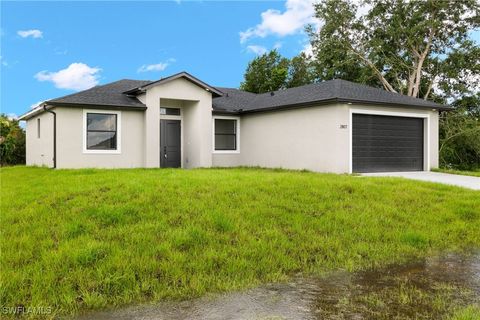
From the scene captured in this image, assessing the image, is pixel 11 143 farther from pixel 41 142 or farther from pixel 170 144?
pixel 170 144

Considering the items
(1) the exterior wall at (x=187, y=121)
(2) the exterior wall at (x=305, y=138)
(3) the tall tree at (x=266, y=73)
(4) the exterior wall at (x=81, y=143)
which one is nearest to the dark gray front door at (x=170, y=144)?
(1) the exterior wall at (x=187, y=121)

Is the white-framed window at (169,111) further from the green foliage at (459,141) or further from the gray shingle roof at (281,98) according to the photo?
the green foliage at (459,141)

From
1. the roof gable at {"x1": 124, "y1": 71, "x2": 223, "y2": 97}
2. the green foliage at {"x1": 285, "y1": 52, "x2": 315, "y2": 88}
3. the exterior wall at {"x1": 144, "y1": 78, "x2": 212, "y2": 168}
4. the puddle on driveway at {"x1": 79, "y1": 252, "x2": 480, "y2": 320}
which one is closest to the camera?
the puddle on driveway at {"x1": 79, "y1": 252, "x2": 480, "y2": 320}

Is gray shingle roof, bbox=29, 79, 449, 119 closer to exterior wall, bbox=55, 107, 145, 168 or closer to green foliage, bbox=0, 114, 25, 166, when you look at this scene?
exterior wall, bbox=55, 107, 145, 168

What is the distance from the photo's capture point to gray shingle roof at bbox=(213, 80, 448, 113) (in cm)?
1405

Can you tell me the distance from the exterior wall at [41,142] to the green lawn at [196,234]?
749 centimetres

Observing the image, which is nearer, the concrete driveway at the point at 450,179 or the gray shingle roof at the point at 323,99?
the concrete driveway at the point at 450,179

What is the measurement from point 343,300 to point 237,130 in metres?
14.4

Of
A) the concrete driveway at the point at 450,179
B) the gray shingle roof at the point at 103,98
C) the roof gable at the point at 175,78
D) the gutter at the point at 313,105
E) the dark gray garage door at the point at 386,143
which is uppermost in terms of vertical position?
the roof gable at the point at 175,78

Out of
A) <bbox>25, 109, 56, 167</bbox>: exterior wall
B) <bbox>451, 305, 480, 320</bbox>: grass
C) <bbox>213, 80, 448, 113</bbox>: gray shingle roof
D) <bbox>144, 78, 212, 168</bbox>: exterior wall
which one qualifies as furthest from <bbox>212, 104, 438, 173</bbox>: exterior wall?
<bbox>451, 305, 480, 320</bbox>: grass

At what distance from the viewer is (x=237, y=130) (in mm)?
17969

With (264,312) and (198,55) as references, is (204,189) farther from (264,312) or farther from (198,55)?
(198,55)

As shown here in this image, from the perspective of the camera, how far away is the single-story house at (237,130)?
547 inches

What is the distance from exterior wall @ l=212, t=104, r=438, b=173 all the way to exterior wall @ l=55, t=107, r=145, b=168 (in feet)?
11.7
